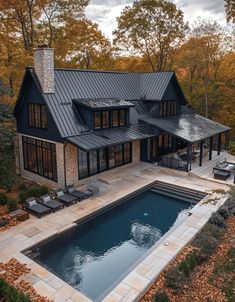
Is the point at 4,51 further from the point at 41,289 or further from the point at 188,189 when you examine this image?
the point at 41,289

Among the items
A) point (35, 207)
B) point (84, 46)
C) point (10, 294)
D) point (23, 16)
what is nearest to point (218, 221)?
point (35, 207)

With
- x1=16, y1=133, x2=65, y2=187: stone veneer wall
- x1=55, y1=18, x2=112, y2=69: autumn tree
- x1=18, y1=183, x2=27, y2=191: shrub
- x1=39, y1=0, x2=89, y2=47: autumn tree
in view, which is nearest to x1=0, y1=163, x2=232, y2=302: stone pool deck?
x1=16, y1=133, x2=65, y2=187: stone veneer wall

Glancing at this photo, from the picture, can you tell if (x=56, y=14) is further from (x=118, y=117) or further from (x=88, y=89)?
(x=118, y=117)

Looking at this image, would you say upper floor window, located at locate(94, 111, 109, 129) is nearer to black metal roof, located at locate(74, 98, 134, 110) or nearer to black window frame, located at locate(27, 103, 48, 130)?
black metal roof, located at locate(74, 98, 134, 110)

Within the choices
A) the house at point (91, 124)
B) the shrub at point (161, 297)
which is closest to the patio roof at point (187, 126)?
the house at point (91, 124)

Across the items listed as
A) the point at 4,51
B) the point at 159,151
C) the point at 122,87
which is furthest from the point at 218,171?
the point at 4,51

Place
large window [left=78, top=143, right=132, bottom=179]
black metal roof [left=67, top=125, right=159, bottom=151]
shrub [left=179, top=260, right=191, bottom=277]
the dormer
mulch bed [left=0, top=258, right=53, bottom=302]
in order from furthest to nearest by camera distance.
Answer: large window [left=78, top=143, right=132, bottom=179] → the dormer → black metal roof [left=67, top=125, right=159, bottom=151] → shrub [left=179, top=260, right=191, bottom=277] → mulch bed [left=0, top=258, right=53, bottom=302]

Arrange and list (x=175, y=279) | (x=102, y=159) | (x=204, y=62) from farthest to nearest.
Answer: (x=204, y=62)
(x=102, y=159)
(x=175, y=279)
